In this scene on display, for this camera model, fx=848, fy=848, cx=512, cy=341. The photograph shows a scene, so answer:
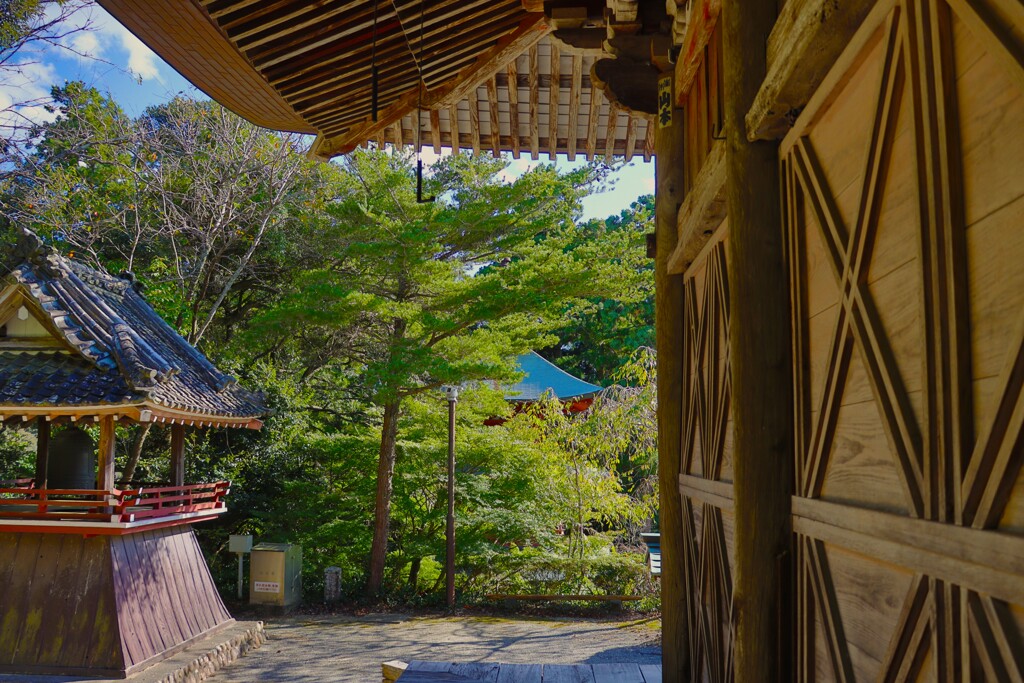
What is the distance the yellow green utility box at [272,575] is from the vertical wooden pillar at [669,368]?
10698mm

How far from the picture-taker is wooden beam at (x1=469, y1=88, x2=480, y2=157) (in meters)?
5.41

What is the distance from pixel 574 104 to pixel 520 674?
135 inches

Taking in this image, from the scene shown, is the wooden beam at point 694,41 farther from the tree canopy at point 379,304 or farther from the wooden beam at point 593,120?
the tree canopy at point 379,304

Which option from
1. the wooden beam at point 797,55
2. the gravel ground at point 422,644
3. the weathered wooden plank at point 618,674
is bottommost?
the gravel ground at point 422,644

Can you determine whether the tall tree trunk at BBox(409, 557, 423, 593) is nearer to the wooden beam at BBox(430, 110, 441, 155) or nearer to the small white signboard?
the small white signboard

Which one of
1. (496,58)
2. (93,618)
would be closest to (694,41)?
(496,58)

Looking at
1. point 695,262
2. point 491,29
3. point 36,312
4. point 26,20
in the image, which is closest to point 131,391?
point 36,312

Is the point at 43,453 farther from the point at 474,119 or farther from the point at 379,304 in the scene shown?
the point at 474,119

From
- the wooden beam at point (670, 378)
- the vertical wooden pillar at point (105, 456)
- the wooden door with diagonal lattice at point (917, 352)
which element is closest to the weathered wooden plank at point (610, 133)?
the wooden beam at point (670, 378)

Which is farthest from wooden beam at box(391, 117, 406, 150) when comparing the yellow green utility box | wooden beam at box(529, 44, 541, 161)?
the yellow green utility box

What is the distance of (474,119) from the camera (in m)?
5.58

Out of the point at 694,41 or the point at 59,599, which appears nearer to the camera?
the point at 694,41

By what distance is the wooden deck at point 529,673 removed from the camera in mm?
4086

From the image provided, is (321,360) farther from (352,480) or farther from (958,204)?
(958,204)
